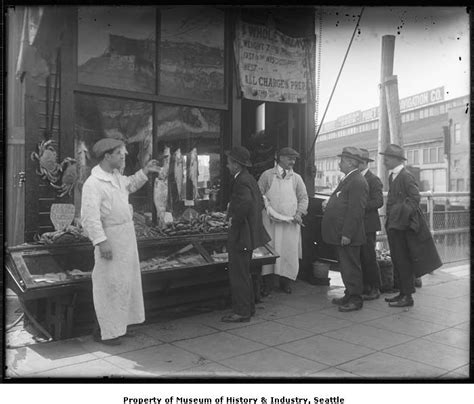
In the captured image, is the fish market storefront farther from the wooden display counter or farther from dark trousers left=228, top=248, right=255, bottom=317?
dark trousers left=228, top=248, right=255, bottom=317

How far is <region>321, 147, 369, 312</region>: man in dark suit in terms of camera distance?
239 inches

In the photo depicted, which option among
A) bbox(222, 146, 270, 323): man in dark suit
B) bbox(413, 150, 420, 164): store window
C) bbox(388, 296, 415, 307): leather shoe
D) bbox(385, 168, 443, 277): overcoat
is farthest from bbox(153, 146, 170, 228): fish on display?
bbox(413, 150, 420, 164): store window

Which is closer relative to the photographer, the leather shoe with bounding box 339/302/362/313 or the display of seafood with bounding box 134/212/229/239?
the display of seafood with bounding box 134/212/229/239

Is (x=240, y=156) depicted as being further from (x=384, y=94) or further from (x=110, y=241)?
(x=384, y=94)

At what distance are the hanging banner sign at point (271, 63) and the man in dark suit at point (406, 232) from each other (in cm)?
176

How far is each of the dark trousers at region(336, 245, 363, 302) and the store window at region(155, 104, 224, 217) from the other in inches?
74.5

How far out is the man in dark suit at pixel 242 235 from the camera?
5.46 metres

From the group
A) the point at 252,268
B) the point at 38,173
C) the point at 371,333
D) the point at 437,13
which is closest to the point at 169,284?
the point at 252,268

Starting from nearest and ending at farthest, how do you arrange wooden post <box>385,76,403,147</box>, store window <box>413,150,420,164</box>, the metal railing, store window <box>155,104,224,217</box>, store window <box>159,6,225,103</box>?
store window <box>159,6,225,103</box> → store window <box>155,104,224,217</box> → wooden post <box>385,76,403,147</box> → the metal railing → store window <box>413,150,420,164</box>

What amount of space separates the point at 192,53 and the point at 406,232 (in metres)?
3.50

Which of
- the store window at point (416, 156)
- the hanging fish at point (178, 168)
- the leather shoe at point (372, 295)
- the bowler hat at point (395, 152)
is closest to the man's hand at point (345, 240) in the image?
the leather shoe at point (372, 295)

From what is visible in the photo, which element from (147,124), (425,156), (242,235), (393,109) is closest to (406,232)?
(242,235)

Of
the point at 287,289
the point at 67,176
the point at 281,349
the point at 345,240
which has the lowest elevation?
the point at 281,349

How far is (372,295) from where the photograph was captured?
6.73 m
